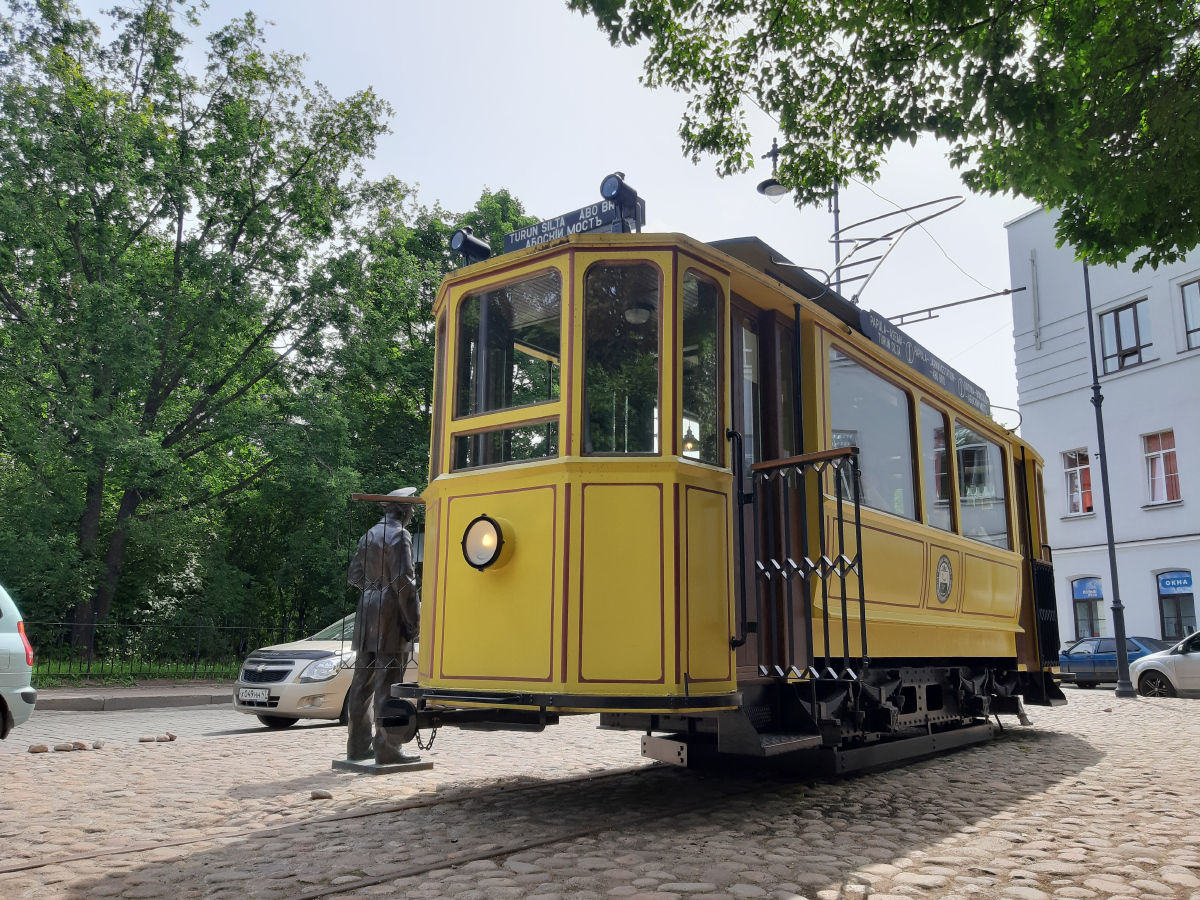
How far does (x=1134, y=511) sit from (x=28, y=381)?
78.8ft

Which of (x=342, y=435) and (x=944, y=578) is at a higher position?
(x=342, y=435)

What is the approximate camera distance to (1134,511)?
23438 millimetres

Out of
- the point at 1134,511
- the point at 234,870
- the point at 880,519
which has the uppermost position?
the point at 1134,511

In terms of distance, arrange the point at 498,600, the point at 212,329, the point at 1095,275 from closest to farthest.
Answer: the point at 498,600
the point at 212,329
the point at 1095,275

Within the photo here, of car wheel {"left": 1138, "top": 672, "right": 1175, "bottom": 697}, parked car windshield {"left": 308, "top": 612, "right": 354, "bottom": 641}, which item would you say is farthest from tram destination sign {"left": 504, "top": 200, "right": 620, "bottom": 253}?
car wheel {"left": 1138, "top": 672, "right": 1175, "bottom": 697}

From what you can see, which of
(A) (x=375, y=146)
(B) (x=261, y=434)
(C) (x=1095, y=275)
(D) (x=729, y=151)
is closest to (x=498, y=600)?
(D) (x=729, y=151)

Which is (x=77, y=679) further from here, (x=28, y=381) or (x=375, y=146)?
(x=375, y=146)

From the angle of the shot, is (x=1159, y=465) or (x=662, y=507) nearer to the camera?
(x=662, y=507)

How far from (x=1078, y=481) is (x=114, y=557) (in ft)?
76.2

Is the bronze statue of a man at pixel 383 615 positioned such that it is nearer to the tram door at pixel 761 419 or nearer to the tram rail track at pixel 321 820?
Answer: the tram rail track at pixel 321 820

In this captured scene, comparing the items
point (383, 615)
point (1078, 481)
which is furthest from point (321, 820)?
point (1078, 481)

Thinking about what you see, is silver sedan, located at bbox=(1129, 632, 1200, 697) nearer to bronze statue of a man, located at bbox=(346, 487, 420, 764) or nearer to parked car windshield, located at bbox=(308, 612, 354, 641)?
parked car windshield, located at bbox=(308, 612, 354, 641)

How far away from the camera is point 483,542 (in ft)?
17.3

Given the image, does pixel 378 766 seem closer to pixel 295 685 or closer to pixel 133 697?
pixel 295 685
